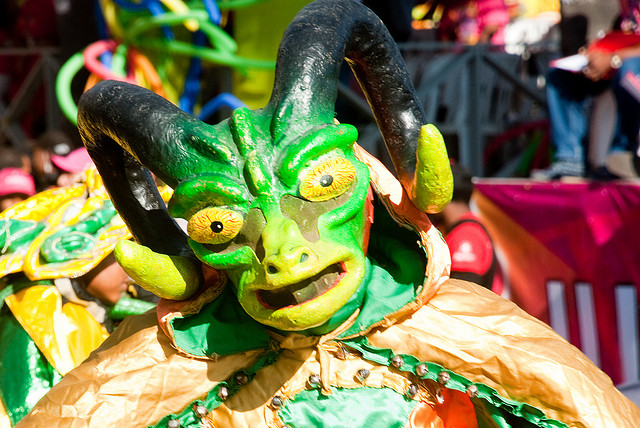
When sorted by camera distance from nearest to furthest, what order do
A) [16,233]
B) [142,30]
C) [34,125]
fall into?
[16,233] → [142,30] → [34,125]

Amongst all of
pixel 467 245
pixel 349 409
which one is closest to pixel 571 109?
pixel 467 245

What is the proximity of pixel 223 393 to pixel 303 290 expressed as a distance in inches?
12.4

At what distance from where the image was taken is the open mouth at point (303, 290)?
4.36 ft

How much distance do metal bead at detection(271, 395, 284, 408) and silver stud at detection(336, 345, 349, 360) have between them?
13 cm

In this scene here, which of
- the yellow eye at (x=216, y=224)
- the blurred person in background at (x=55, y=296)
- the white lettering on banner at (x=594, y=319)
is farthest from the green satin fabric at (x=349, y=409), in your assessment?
the white lettering on banner at (x=594, y=319)

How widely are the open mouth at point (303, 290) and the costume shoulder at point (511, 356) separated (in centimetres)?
21

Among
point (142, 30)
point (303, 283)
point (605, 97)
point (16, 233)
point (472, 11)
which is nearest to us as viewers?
point (303, 283)

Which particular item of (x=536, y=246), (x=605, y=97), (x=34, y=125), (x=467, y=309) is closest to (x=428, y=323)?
(x=467, y=309)

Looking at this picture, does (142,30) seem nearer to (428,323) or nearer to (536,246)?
(536,246)

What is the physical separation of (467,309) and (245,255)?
460 mm

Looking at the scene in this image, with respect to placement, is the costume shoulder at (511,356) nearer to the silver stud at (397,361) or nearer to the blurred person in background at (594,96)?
the silver stud at (397,361)

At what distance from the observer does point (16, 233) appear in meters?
2.11

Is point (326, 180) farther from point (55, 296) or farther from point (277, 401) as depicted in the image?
point (55, 296)

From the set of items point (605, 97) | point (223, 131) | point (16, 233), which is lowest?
point (605, 97)
